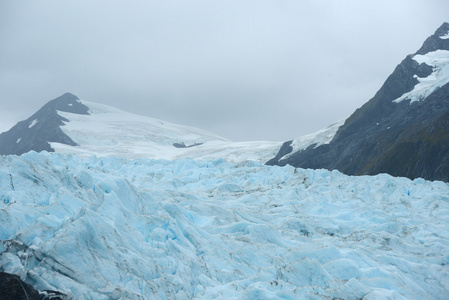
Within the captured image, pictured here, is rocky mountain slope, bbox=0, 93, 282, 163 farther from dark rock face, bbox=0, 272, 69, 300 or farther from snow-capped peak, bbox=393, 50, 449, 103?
dark rock face, bbox=0, 272, 69, 300

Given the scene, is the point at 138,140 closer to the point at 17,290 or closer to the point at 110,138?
the point at 110,138

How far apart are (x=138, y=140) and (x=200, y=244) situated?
86887 millimetres

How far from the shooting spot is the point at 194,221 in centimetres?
1528

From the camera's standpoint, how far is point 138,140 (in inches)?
3814

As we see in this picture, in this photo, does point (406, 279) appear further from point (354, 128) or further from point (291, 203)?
point (354, 128)

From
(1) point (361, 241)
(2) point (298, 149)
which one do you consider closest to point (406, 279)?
(1) point (361, 241)

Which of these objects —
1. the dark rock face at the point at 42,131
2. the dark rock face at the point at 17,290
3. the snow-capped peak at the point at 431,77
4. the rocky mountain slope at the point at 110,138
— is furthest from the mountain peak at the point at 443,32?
the dark rock face at the point at 17,290

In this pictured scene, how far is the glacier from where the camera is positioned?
8.64 m

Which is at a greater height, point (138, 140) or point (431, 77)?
point (431, 77)

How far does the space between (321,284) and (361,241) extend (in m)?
5.33

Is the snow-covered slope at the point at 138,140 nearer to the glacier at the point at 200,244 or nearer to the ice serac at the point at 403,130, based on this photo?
the ice serac at the point at 403,130

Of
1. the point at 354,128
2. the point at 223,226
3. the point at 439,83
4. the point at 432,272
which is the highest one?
the point at 439,83

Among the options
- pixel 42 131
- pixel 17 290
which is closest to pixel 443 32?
pixel 17 290

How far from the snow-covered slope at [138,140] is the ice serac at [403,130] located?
12.6 metres
